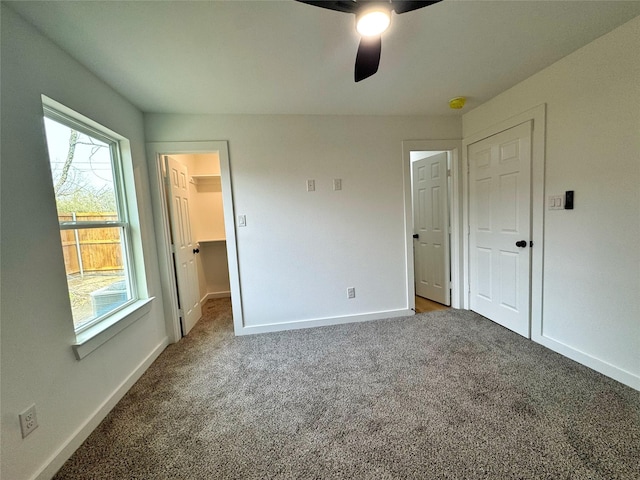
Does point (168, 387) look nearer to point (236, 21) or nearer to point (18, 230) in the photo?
point (18, 230)

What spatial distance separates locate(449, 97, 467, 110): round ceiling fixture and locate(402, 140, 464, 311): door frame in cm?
41

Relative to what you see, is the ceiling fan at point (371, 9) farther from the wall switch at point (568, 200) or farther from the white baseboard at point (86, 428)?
the white baseboard at point (86, 428)

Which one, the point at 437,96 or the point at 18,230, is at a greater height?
the point at 437,96

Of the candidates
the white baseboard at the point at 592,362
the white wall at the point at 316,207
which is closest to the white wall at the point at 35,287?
the white wall at the point at 316,207

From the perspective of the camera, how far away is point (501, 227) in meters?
2.52

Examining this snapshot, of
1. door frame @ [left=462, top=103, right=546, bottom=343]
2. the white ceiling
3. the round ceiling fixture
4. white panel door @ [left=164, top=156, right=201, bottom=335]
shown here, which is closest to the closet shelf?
white panel door @ [left=164, top=156, right=201, bottom=335]

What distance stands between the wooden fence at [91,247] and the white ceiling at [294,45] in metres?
1.00

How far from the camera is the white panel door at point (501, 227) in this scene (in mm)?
2287

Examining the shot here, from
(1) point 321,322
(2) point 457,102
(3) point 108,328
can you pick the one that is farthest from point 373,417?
(2) point 457,102

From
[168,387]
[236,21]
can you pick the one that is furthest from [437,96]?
[168,387]

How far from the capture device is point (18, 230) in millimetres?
1193

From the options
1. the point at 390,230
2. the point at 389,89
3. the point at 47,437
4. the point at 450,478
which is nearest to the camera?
the point at 450,478

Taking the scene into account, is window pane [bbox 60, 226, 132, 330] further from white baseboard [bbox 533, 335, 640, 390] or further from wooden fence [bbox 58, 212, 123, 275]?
white baseboard [bbox 533, 335, 640, 390]

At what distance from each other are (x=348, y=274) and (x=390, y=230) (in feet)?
2.23
